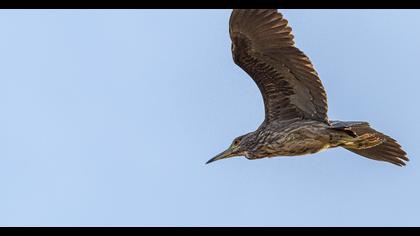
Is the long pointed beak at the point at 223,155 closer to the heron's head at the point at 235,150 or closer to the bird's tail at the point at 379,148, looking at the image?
the heron's head at the point at 235,150

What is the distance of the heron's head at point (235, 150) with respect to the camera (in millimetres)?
14312

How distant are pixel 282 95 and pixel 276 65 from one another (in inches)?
17.1

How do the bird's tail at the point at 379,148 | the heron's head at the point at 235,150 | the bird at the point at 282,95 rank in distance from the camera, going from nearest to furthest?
the bird at the point at 282,95
the bird's tail at the point at 379,148
the heron's head at the point at 235,150

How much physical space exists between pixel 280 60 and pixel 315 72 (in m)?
0.49

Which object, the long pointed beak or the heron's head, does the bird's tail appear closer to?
the heron's head

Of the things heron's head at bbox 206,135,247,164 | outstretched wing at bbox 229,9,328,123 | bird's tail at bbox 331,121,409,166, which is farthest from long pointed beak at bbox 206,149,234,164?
bird's tail at bbox 331,121,409,166

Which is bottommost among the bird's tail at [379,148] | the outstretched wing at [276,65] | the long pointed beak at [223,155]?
the bird's tail at [379,148]

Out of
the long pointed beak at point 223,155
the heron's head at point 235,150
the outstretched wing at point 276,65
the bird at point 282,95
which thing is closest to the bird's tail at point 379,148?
the bird at point 282,95

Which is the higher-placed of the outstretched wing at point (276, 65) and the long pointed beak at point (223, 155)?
the outstretched wing at point (276, 65)
